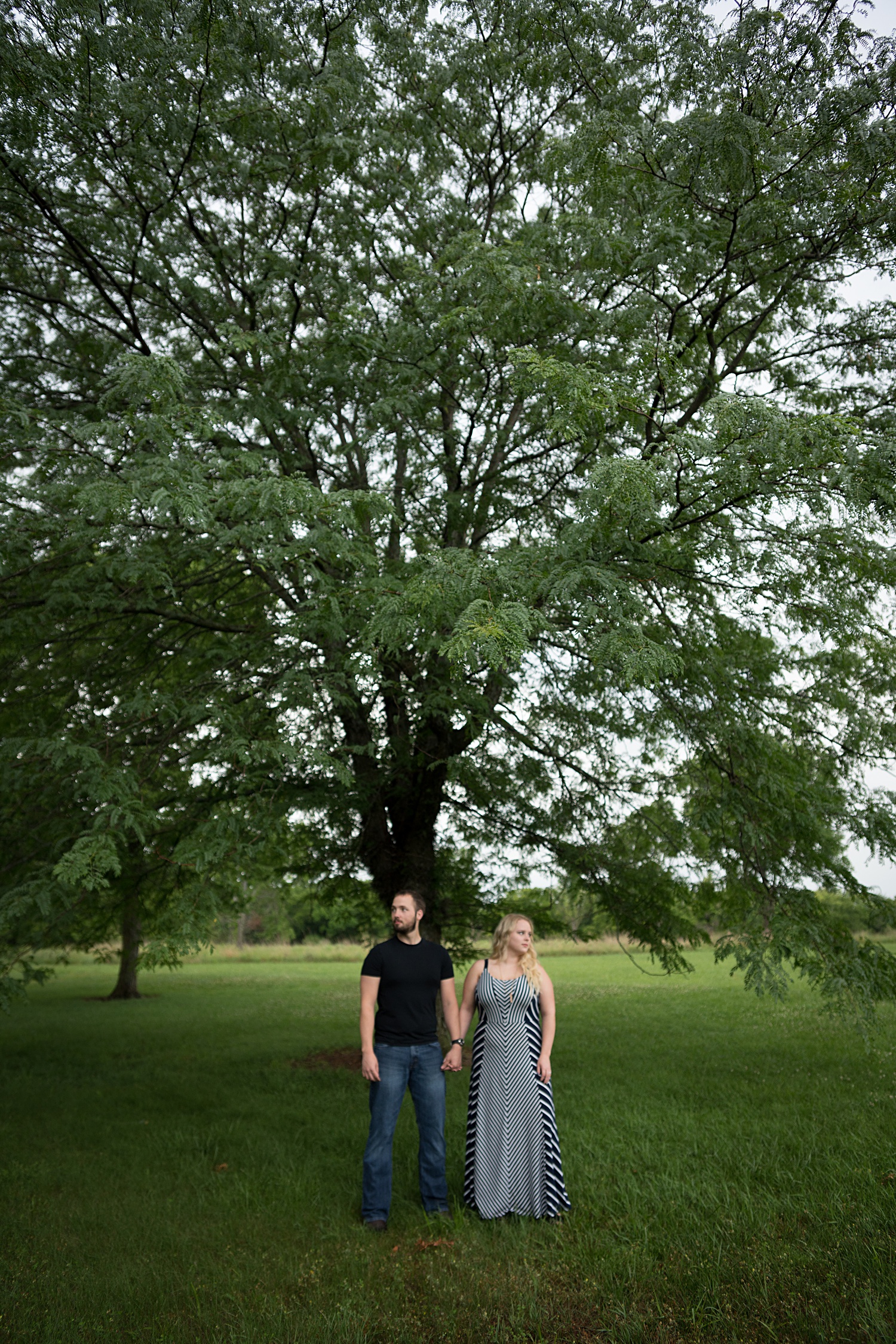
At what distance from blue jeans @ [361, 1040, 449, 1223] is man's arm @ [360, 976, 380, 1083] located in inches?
3.8

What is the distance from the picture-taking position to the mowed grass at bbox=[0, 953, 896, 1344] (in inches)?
146

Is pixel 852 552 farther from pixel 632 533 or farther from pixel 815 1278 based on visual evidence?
pixel 815 1278

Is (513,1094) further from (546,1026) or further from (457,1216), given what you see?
(457,1216)

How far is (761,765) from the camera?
23.6ft

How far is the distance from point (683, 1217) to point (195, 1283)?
8.55 feet

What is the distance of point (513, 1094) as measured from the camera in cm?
492

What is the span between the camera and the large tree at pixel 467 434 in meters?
5.74

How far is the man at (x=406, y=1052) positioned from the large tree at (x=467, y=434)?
124 cm

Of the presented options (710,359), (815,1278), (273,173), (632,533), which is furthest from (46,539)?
(815,1278)

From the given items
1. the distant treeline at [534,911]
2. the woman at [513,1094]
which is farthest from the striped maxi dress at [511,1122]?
the distant treeline at [534,911]

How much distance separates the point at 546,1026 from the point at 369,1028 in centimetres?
108

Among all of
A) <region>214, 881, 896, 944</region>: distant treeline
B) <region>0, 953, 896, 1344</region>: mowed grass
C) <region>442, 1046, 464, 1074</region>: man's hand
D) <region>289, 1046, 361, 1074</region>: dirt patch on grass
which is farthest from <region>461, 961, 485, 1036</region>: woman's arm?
<region>289, 1046, 361, 1074</region>: dirt patch on grass

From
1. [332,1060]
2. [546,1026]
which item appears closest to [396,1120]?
[546,1026]

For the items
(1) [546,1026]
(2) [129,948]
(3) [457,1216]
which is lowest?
(3) [457,1216]
